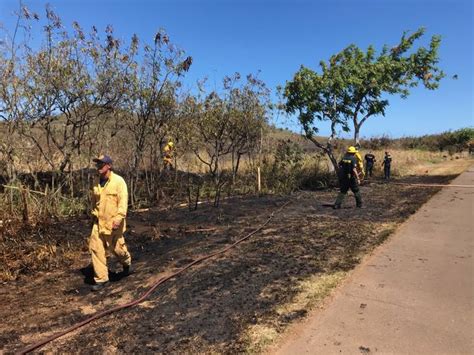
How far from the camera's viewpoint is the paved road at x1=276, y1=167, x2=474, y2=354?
4035 mm

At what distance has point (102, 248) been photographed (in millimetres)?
5922

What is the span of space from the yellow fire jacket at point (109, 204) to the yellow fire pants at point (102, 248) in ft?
0.37

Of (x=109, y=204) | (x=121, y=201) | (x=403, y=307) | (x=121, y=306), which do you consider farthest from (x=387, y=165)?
(x=121, y=306)

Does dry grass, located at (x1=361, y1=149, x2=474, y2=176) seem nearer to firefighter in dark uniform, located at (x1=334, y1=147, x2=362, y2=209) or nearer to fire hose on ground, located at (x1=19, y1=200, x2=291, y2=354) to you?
firefighter in dark uniform, located at (x1=334, y1=147, x2=362, y2=209)

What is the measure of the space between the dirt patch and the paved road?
0.30 metres

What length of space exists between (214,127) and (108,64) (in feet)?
14.0

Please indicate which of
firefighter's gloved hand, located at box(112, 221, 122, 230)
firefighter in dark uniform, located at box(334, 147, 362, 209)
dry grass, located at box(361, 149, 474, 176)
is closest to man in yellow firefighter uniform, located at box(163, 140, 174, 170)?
firefighter in dark uniform, located at box(334, 147, 362, 209)

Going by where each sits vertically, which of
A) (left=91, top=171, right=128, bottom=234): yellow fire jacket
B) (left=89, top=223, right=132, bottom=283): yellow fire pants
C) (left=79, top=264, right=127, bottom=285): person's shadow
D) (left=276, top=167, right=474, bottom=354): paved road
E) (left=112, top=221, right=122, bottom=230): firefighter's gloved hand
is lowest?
(left=276, top=167, right=474, bottom=354): paved road

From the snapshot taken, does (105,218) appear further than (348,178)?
No

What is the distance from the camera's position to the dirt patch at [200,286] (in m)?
4.31

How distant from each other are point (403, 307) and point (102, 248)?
3758 millimetres

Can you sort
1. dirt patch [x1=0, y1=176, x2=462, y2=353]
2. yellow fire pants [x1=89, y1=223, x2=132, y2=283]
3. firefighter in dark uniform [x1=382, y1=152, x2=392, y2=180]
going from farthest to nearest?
firefighter in dark uniform [x1=382, y1=152, x2=392, y2=180], yellow fire pants [x1=89, y1=223, x2=132, y2=283], dirt patch [x1=0, y1=176, x2=462, y2=353]

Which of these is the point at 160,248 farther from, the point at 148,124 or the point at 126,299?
the point at 148,124

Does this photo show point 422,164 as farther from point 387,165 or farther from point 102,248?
point 102,248
